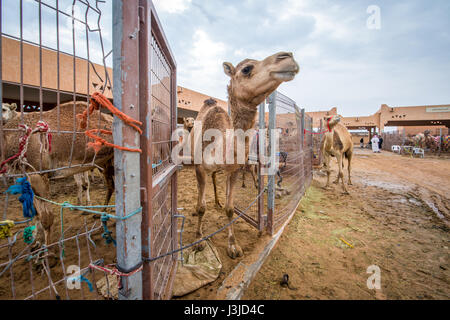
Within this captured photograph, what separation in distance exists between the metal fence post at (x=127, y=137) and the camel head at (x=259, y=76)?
1.69 m

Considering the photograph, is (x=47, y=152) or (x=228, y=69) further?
(x=228, y=69)

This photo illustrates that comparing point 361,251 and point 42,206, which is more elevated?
point 42,206

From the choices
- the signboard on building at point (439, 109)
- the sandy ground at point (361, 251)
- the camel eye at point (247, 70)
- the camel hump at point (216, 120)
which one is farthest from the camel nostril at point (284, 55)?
Result: the signboard on building at point (439, 109)

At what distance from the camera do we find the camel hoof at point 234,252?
275 centimetres

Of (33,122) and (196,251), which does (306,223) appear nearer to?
(196,251)

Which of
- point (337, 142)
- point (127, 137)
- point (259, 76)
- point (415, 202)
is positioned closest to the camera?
point (127, 137)

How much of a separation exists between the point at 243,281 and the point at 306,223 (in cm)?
226

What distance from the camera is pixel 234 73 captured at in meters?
2.90

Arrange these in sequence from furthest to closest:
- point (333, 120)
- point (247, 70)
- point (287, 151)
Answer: point (333, 120), point (287, 151), point (247, 70)

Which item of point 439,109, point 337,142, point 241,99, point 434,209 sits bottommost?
point 434,209

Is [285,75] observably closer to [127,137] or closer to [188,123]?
[127,137]

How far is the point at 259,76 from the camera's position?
2426 millimetres

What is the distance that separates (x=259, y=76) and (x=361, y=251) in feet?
9.75

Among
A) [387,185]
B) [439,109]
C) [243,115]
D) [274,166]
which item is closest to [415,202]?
[387,185]
